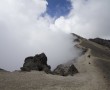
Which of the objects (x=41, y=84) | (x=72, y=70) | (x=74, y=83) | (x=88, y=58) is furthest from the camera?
(x=88, y=58)

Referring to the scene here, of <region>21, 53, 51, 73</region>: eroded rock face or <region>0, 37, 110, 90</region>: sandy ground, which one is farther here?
<region>21, 53, 51, 73</region>: eroded rock face

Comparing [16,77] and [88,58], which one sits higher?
[88,58]

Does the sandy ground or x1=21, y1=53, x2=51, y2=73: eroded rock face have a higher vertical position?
x1=21, y1=53, x2=51, y2=73: eroded rock face

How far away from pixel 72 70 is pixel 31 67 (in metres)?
12.0

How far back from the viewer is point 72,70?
71.3 meters

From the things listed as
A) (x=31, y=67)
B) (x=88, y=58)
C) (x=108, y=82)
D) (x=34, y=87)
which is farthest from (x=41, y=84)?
(x=88, y=58)

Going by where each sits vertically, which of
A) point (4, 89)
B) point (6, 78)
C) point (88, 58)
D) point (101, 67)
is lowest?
point (4, 89)

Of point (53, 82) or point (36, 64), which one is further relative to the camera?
point (36, 64)

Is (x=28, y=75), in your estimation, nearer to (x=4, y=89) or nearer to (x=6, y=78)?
(x=6, y=78)

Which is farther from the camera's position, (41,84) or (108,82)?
(108,82)

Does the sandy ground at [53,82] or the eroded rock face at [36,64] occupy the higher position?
the eroded rock face at [36,64]

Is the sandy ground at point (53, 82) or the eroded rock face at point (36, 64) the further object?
the eroded rock face at point (36, 64)

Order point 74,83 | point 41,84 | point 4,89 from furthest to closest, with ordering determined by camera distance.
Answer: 1. point 74,83
2. point 41,84
3. point 4,89

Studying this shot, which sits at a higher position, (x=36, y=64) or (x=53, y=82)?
(x=36, y=64)
